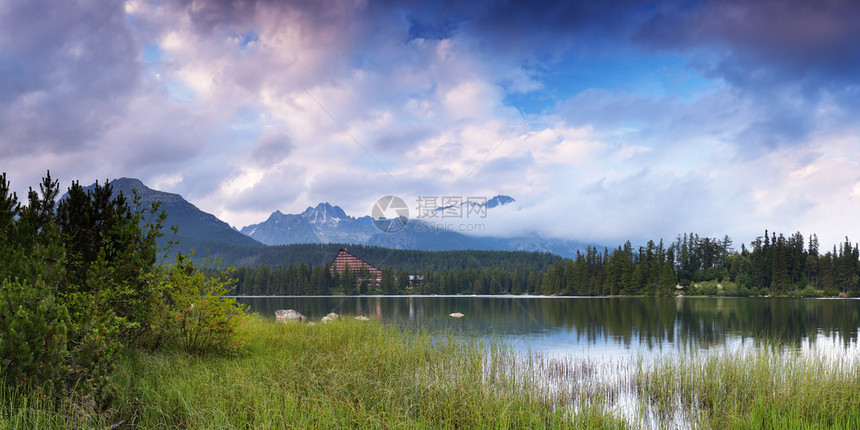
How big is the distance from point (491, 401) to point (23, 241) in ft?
34.0

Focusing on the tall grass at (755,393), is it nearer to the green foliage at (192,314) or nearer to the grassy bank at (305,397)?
the grassy bank at (305,397)

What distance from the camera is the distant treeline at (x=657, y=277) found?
11875cm

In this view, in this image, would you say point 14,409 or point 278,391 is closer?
point 14,409

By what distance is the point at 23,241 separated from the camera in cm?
1030

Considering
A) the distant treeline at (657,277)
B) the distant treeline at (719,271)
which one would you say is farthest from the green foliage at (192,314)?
the distant treeline at (719,271)

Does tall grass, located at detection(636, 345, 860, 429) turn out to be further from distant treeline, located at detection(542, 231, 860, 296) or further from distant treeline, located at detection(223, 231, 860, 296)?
distant treeline, located at detection(542, 231, 860, 296)

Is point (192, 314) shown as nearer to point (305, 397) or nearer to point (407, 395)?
point (305, 397)

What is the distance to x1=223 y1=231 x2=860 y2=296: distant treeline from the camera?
119m

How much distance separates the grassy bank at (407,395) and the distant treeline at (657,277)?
97037mm

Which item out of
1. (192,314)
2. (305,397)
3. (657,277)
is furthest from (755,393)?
(657,277)

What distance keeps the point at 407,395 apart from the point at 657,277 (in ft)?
421

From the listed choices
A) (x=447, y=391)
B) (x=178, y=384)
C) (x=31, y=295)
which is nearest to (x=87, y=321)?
(x=31, y=295)

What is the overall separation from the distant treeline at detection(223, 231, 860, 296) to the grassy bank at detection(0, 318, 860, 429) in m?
97.0

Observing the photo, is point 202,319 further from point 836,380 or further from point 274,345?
point 836,380
